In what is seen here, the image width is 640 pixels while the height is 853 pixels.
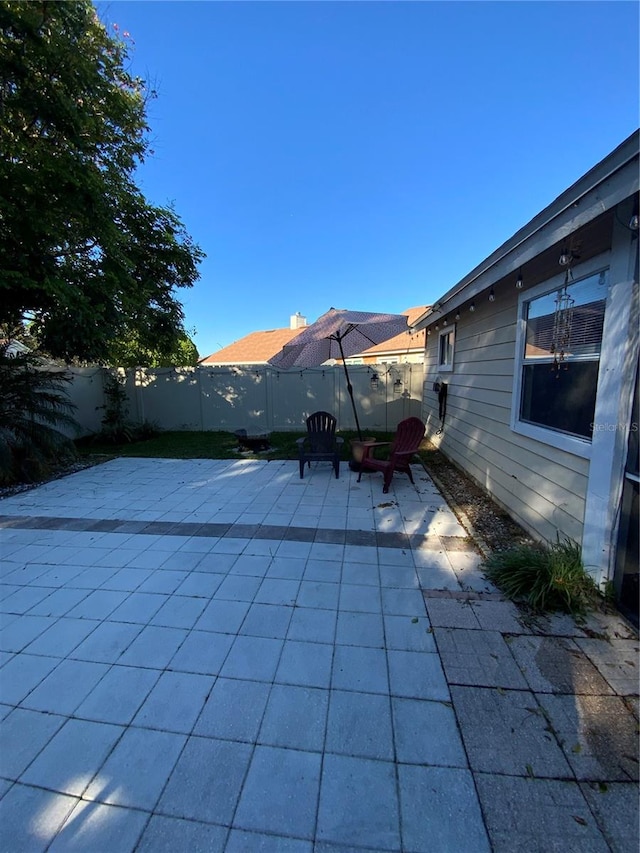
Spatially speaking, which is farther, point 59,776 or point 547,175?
point 547,175

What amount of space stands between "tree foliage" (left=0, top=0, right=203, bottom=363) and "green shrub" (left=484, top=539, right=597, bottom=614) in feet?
18.7

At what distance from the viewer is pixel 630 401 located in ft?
6.73

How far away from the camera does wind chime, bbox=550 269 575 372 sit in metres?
2.67

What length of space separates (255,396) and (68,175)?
19.4 ft

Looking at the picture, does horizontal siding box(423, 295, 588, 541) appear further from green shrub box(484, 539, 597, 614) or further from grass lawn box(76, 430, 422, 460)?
grass lawn box(76, 430, 422, 460)

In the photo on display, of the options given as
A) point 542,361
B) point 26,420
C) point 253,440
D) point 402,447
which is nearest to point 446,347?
point 402,447

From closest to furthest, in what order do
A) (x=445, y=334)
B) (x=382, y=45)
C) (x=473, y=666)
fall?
(x=473, y=666)
(x=382, y=45)
(x=445, y=334)

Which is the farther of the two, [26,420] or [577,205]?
[26,420]

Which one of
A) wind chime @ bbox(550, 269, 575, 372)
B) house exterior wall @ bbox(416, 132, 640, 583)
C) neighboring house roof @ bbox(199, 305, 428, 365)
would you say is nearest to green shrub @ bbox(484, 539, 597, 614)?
house exterior wall @ bbox(416, 132, 640, 583)

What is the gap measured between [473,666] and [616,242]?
2.56 m

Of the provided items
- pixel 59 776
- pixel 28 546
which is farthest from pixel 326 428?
pixel 59 776

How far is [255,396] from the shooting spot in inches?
375

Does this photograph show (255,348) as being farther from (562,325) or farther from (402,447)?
(562,325)

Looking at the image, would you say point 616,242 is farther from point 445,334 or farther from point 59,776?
point 445,334
